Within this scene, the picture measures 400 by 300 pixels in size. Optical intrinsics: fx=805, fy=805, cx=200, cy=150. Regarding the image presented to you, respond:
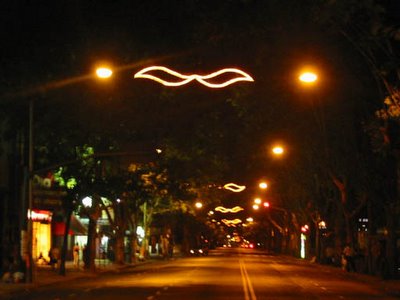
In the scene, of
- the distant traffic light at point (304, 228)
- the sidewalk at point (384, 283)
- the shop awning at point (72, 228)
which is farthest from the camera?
the distant traffic light at point (304, 228)

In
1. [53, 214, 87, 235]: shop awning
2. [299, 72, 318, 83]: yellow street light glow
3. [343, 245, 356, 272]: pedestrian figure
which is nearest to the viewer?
[299, 72, 318, 83]: yellow street light glow

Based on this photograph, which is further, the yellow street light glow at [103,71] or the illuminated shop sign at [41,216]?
the illuminated shop sign at [41,216]

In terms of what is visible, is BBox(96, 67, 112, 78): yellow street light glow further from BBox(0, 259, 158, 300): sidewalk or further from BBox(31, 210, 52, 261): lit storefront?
BBox(31, 210, 52, 261): lit storefront

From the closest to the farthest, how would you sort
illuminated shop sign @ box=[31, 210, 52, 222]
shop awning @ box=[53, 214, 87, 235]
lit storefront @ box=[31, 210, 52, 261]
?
illuminated shop sign @ box=[31, 210, 52, 222]
lit storefront @ box=[31, 210, 52, 261]
shop awning @ box=[53, 214, 87, 235]

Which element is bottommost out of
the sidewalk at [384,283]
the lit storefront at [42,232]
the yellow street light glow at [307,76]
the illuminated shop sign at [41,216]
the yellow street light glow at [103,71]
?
the sidewalk at [384,283]

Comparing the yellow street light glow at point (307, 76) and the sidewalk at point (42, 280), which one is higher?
the yellow street light glow at point (307, 76)

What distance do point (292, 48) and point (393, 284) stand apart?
16398 mm

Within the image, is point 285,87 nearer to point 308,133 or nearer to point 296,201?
point 308,133

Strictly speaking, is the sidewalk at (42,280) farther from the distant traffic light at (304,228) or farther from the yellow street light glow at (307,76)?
the distant traffic light at (304,228)

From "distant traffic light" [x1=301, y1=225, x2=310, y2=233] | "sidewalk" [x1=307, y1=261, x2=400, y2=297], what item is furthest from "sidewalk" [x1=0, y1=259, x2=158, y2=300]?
"distant traffic light" [x1=301, y1=225, x2=310, y2=233]

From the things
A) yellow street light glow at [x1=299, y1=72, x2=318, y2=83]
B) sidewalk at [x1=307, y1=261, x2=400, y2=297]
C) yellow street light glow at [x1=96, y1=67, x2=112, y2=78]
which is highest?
yellow street light glow at [x1=299, y1=72, x2=318, y2=83]

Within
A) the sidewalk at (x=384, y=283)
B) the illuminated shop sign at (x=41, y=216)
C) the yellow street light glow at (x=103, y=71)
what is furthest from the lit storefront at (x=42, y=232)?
the yellow street light glow at (x=103, y=71)

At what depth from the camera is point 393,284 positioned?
39906 millimetres

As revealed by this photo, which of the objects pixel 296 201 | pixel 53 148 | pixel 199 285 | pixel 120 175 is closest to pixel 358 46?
pixel 199 285
